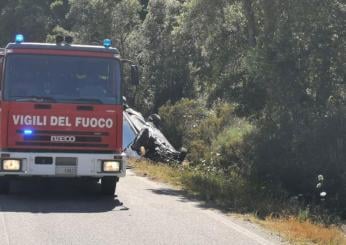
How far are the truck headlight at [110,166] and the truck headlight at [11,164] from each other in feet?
4.60

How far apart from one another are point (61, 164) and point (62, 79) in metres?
1.45

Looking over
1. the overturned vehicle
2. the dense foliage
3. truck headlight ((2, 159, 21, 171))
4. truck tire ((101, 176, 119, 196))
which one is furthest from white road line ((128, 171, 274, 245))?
the overturned vehicle

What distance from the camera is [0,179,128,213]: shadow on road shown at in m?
10.3

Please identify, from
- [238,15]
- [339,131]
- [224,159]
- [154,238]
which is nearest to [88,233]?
[154,238]

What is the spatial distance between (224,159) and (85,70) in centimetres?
858

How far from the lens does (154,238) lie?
816 cm

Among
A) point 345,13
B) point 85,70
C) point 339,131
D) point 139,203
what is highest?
point 345,13

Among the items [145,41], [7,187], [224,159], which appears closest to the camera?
[7,187]

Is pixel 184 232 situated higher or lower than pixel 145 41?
lower

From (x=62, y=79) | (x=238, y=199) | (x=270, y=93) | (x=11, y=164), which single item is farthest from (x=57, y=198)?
(x=270, y=93)

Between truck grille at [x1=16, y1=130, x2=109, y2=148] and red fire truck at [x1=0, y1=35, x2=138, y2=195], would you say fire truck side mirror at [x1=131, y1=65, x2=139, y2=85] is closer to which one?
red fire truck at [x1=0, y1=35, x2=138, y2=195]

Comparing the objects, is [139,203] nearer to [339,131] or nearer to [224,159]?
[339,131]

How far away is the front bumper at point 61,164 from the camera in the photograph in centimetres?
1041

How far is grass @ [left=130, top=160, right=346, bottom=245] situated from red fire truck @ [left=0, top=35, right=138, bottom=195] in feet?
7.54
